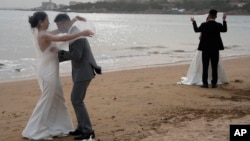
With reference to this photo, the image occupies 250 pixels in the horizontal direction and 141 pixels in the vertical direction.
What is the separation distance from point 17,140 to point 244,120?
337 cm

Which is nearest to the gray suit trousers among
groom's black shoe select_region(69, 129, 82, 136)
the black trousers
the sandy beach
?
groom's black shoe select_region(69, 129, 82, 136)

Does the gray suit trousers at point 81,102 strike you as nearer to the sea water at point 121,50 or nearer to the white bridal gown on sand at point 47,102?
the white bridal gown on sand at point 47,102

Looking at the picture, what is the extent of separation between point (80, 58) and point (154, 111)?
2.38m

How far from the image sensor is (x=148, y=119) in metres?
6.46

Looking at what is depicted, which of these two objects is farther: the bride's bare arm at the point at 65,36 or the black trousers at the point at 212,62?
the black trousers at the point at 212,62

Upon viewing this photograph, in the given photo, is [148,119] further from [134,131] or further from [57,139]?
[57,139]

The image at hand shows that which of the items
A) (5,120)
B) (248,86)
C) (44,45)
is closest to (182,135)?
(44,45)

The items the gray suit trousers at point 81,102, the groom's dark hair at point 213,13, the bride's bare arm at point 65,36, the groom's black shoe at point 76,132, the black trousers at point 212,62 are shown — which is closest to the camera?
the bride's bare arm at point 65,36

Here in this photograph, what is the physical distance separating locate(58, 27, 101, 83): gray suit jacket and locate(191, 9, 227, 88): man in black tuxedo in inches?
182

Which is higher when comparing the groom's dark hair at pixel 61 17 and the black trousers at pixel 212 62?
the groom's dark hair at pixel 61 17

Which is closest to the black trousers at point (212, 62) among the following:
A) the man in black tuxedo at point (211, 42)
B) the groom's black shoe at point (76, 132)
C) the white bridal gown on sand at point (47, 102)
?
the man in black tuxedo at point (211, 42)

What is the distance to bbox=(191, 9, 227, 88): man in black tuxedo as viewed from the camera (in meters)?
9.26

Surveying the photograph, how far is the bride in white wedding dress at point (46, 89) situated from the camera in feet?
17.5

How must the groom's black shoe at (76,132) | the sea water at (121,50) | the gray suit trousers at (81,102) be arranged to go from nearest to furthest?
the gray suit trousers at (81,102), the groom's black shoe at (76,132), the sea water at (121,50)
